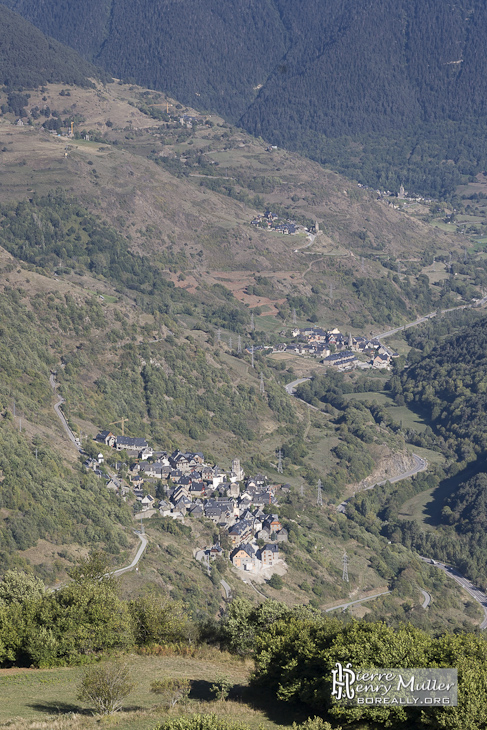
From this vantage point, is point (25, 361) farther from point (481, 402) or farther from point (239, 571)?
point (481, 402)

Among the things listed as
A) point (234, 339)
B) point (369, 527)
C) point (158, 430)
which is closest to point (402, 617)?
point (369, 527)

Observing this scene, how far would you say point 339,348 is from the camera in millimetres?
190500

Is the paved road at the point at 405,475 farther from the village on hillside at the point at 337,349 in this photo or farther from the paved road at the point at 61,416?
the village on hillside at the point at 337,349

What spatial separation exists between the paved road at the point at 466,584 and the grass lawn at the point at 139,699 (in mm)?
54009

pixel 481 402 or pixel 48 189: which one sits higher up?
pixel 48 189

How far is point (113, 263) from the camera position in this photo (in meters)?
189

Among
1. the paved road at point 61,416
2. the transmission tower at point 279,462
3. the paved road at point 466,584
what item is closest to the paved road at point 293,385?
the transmission tower at point 279,462

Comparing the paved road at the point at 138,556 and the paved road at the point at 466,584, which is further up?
the paved road at the point at 138,556

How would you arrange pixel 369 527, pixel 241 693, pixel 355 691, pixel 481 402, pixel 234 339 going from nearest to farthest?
1. pixel 355 691
2. pixel 241 693
3. pixel 369 527
4. pixel 481 402
5. pixel 234 339

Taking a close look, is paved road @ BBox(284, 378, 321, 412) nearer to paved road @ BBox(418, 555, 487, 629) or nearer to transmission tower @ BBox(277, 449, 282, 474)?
transmission tower @ BBox(277, 449, 282, 474)

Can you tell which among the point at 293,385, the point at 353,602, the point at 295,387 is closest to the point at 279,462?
the point at 353,602

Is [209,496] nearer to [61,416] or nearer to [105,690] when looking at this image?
[61,416]

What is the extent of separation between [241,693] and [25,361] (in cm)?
8126

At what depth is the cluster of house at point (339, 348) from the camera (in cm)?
18388
